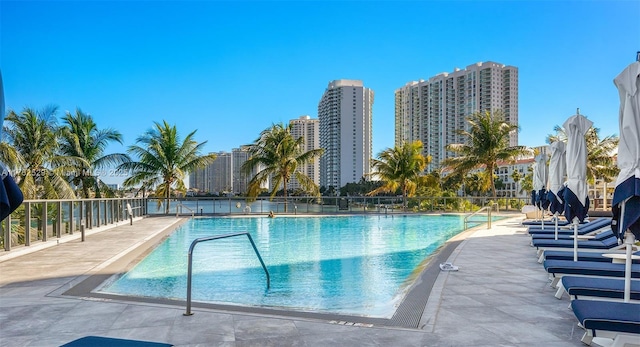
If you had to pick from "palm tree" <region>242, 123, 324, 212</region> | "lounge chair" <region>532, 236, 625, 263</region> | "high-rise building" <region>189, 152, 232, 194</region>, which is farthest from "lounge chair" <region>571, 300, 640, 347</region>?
"high-rise building" <region>189, 152, 232, 194</region>

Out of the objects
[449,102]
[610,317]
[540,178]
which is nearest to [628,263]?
[610,317]

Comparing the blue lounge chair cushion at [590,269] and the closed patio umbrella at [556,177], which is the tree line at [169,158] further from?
the blue lounge chair cushion at [590,269]

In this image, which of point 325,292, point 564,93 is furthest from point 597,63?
point 325,292

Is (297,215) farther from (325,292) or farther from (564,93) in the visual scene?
(325,292)

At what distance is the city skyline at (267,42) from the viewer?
47.9 ft

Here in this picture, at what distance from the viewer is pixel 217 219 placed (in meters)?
20.8

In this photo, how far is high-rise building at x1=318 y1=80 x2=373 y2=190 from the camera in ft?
171

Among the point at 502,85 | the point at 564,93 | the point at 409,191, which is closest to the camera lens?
the point at 564,93

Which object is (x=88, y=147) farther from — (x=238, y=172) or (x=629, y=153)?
(x=629, y=153)

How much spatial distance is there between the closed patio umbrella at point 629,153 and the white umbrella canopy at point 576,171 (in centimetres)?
243

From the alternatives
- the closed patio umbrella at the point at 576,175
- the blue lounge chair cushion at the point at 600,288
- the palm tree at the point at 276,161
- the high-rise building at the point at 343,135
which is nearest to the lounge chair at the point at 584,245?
the closed patio umbrella at the point at 576,175

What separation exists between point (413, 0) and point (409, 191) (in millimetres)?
16906

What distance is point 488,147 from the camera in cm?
2767

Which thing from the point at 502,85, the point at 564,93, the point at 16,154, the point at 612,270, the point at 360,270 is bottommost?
the point at 360,270
